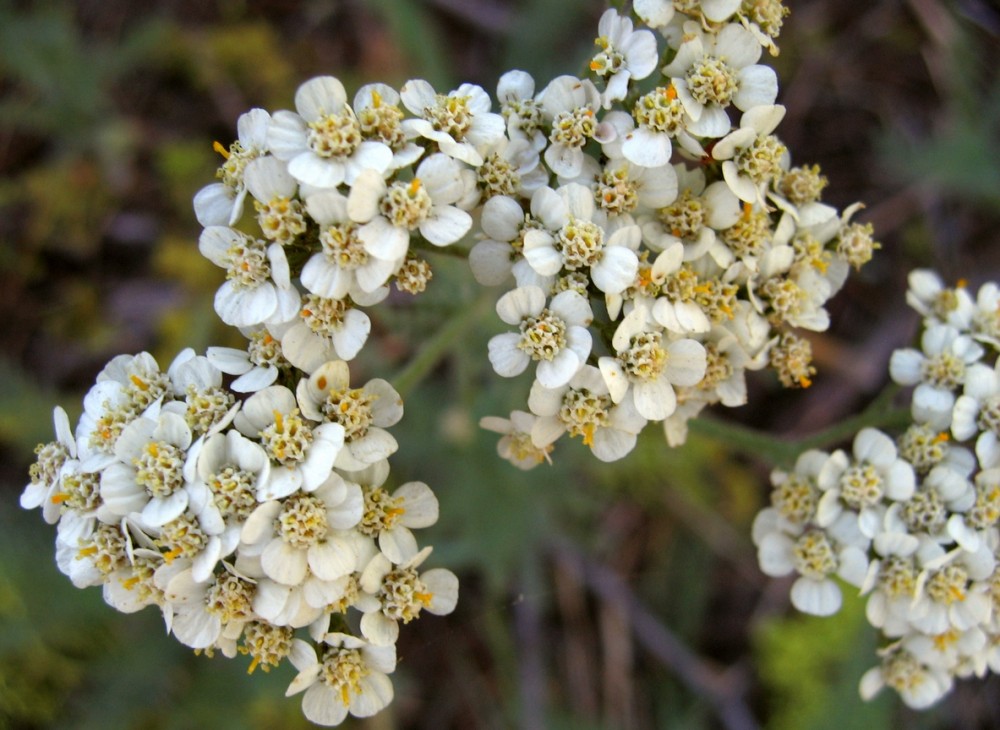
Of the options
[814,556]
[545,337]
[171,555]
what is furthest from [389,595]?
[814,556]

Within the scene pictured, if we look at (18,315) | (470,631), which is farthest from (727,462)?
(18,315)

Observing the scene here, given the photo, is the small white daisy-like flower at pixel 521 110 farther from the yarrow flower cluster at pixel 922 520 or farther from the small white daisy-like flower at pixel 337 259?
the yarrow flower cluster at pixel 922 520

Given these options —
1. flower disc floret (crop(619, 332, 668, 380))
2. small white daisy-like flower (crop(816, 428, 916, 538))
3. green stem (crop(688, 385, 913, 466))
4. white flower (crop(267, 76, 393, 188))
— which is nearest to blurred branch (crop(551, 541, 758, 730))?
green stem (crop(688, 385, 913, 466))

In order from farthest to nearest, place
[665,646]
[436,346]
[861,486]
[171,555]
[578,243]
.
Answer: [665,646] → [436,346] → [861,486] → [578,243] → [171,555]

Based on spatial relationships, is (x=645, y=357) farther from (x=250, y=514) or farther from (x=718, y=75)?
(x=250, y=514)

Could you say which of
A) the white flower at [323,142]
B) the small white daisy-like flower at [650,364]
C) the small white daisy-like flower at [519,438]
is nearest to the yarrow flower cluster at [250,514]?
the small white daisy-like flower at [519,438]

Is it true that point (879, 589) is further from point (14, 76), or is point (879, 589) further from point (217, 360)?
point (14, 76)
